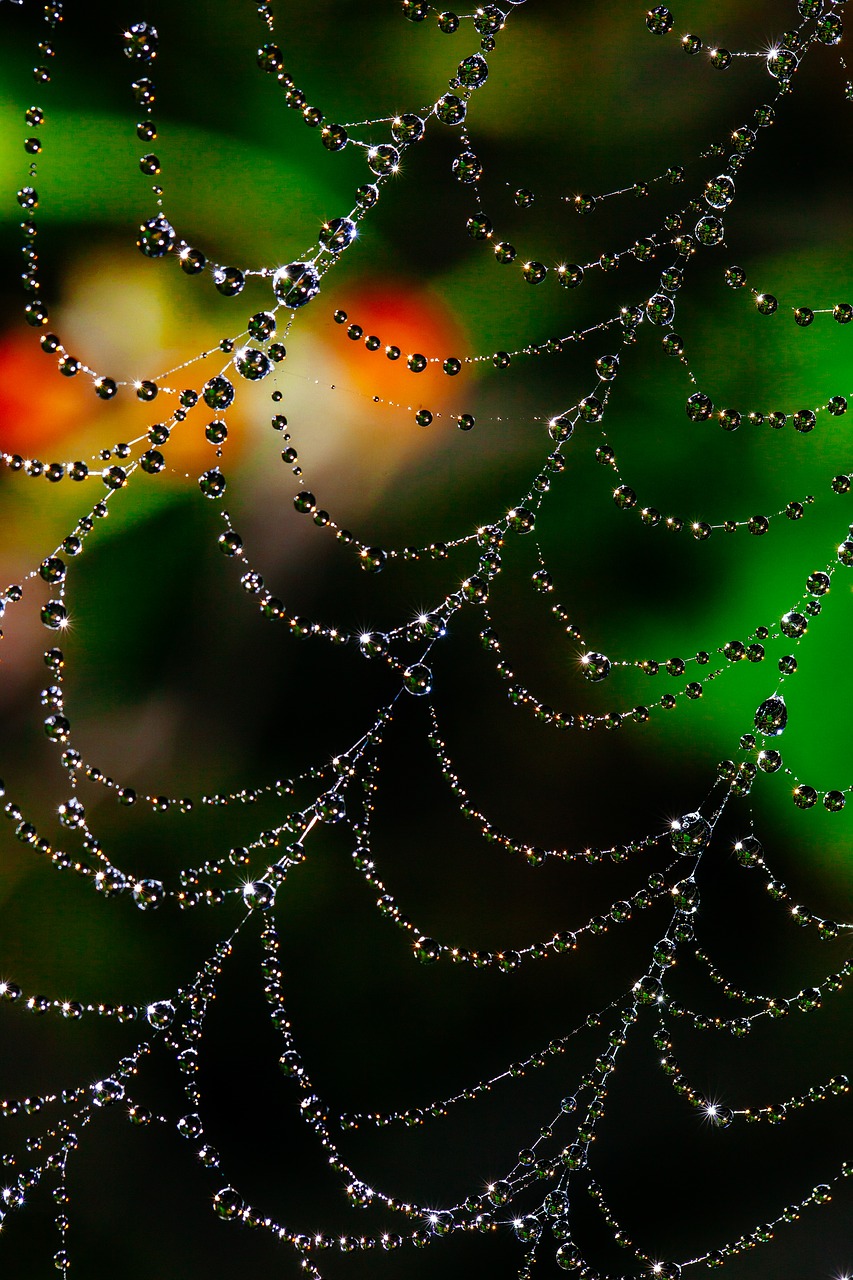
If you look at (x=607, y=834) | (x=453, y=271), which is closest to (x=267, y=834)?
(x=607, y=834)

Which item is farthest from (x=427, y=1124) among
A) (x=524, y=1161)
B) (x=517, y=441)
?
(x=517, y=441)

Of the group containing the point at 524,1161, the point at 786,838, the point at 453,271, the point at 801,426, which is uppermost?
the point at 453,271

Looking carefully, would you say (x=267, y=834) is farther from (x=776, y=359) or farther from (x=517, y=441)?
(x=776, y=359)

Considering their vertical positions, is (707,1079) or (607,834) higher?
(607,834)

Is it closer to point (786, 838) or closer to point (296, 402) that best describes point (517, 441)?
point (296, 402)

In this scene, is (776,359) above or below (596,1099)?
above

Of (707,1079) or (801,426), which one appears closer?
(801,426)

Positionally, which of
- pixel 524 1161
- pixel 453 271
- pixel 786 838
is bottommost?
pixel 524 1161

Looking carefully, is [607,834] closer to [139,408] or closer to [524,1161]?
[524,1161]
